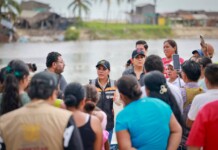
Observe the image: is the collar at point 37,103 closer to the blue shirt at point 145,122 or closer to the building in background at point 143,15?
the blue shirt at point 145,122

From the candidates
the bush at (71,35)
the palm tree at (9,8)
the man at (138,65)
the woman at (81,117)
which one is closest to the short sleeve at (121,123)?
the woman at (81,117)

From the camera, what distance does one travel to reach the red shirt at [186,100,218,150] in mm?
3385

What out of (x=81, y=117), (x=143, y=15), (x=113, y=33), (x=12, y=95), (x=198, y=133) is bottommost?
(x=113, y=33)

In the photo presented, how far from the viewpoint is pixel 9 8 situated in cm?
5731

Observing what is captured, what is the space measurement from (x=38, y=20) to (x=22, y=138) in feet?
225

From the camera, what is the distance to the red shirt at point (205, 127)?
3.38 m

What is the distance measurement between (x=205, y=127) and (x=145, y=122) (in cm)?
46

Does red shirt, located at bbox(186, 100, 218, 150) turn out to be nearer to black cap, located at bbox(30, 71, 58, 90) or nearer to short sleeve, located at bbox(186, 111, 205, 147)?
short sleeve, located at bbox(186, 111, 205, 147)

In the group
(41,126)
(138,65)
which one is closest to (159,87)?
(41,126)

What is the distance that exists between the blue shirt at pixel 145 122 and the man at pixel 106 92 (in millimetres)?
1869

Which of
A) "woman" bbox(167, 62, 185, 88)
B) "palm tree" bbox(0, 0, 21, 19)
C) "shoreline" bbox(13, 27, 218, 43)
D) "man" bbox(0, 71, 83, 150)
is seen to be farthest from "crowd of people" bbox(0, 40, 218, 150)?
"shoreline" bbox(13, 27, 218, 43)

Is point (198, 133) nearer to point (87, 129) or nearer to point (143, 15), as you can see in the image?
point (87, 129)

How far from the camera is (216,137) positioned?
11.3 feet

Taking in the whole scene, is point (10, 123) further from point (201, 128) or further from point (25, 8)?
point (25, 8)
